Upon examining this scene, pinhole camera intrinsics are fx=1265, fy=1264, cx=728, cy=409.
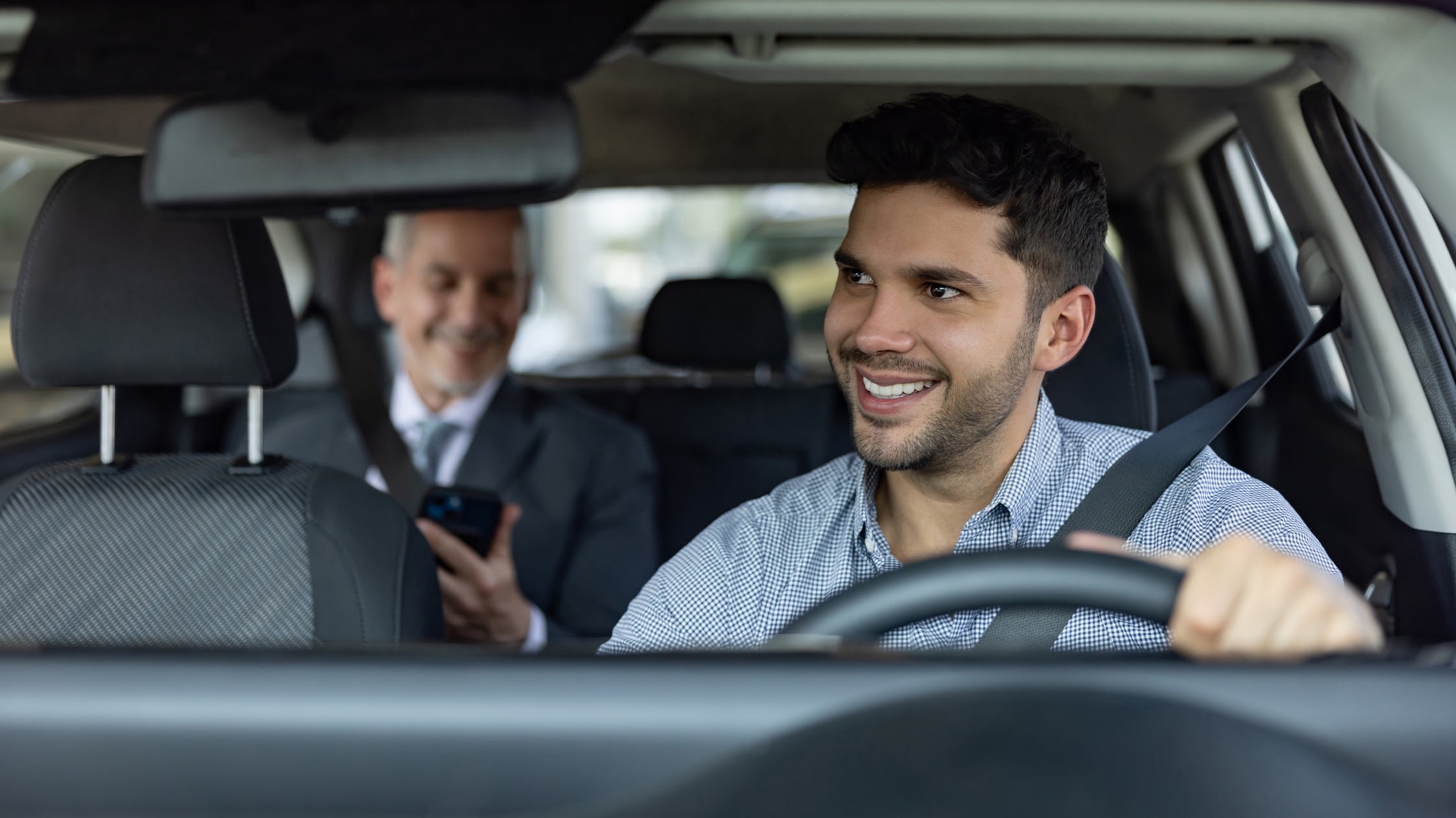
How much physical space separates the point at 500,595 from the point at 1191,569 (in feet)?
4.46

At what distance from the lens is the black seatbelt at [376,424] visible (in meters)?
2.32

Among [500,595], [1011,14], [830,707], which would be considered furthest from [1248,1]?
[500,595]

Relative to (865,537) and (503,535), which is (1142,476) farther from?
(503,535)

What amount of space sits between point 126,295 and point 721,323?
169 centimetres

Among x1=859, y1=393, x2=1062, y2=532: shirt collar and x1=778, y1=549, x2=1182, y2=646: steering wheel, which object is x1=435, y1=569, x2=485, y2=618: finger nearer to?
x1=859, y1=393, x2=1062, y2=532: shirt collar

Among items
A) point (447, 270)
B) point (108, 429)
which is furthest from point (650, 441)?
point (108, 429)

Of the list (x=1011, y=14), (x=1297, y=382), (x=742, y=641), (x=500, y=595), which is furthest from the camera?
(x=1297, y=382)

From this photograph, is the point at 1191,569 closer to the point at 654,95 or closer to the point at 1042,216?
the point at 1042,216

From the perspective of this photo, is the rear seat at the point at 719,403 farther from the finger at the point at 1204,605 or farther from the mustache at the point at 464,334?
the finger at the point at 1204,605

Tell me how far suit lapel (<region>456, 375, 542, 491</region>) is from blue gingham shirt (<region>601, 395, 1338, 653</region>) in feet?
2.79

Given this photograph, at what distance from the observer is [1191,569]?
751 mm

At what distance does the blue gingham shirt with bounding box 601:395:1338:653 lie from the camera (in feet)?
4.51

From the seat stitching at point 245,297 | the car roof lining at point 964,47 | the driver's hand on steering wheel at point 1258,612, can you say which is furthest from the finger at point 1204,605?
the seat stitching at point 245,297

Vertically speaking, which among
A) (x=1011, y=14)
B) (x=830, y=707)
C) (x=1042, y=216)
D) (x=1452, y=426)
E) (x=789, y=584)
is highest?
(x=1011, y=14)
